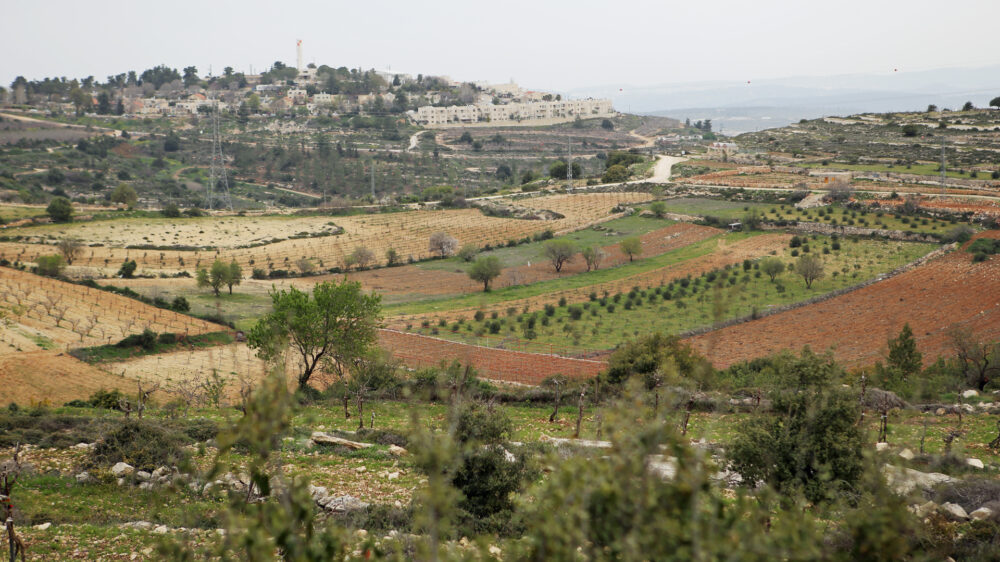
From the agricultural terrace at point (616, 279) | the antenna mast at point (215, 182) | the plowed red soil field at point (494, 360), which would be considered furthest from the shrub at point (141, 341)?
the antenna mast at point (215, 182)

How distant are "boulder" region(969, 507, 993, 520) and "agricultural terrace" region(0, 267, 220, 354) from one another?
2781cm

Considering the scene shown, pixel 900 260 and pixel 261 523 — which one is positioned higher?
pixel 261 523

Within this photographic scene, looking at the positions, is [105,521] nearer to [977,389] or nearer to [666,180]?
[977,389]

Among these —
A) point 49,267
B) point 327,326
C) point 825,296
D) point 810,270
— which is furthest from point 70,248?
point 825,296

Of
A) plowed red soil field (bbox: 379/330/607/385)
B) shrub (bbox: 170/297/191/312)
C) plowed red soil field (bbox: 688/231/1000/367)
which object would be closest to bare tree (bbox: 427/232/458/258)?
shrub (bbox: 170/297/191/312)

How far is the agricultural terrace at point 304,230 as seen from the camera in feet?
163

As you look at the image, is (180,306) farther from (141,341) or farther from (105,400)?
(105,400)

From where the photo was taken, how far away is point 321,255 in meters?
52.8

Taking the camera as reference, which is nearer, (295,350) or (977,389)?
(977,389)

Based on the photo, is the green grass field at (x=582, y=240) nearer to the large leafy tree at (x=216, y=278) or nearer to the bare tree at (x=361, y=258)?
the bare tree at (x=361, y=258)

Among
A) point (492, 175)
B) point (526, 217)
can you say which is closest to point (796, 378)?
point (526, 217)

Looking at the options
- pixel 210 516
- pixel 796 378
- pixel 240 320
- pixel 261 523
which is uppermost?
pixel 261 523

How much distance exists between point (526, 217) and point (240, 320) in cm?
3732

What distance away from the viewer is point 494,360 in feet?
88.4
